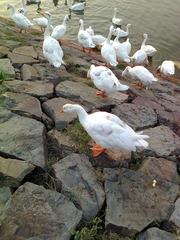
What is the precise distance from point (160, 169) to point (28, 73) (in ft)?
9.93

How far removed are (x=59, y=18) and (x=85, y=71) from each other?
7295mm

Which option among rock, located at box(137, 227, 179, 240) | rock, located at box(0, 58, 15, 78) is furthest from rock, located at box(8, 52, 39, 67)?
rock, located at box(137, 227, 179, 240)

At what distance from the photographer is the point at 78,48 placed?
39.2ft

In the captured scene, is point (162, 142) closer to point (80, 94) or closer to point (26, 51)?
point (80, 94)

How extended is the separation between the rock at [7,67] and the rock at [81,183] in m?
2.37

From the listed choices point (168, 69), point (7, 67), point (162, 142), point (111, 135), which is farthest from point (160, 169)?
point (168, 69)

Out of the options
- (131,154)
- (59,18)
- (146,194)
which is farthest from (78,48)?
(146,194)

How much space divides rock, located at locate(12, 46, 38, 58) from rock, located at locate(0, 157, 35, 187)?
12.9ft

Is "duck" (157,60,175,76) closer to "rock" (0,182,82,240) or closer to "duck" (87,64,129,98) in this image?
"duck" (87,64,129,98)

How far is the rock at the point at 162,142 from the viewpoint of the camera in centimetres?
578

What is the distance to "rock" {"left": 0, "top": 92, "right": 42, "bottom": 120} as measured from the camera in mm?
5965

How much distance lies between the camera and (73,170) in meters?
5.10

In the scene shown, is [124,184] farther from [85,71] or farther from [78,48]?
[78,48]

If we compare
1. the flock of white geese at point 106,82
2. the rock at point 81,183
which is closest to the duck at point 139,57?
the flock of white geese at point 106,82
